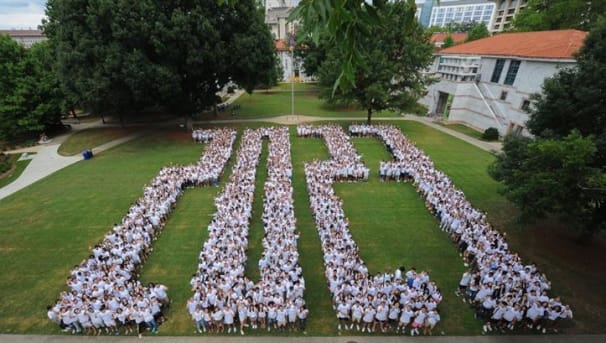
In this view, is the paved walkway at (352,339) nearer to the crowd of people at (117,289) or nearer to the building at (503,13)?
the crowd of people at (117,289)

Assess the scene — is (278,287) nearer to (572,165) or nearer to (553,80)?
(572,165)

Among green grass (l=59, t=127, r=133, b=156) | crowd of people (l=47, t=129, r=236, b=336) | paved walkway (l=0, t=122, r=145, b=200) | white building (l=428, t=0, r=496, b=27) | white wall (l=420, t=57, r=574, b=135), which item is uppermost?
white building (l=428, t=0, r=496, b=27)

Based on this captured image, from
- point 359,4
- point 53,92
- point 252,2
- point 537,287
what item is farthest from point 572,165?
point 53,92

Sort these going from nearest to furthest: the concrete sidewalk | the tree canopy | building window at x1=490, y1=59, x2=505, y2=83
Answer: the concrete sidewalk, the tree canopy, building window at x1=490, y1=59, x2=505, y2=83

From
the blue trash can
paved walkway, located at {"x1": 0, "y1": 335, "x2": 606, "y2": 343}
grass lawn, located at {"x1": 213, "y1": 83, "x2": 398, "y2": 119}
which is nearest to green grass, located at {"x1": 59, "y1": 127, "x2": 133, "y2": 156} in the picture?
the blue trash can

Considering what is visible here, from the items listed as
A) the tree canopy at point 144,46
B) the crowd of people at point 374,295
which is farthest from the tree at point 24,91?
the crowd of people at point 374,295

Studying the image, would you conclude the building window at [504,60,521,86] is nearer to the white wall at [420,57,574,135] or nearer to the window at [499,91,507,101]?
the white wall at [420,57,574,135]
